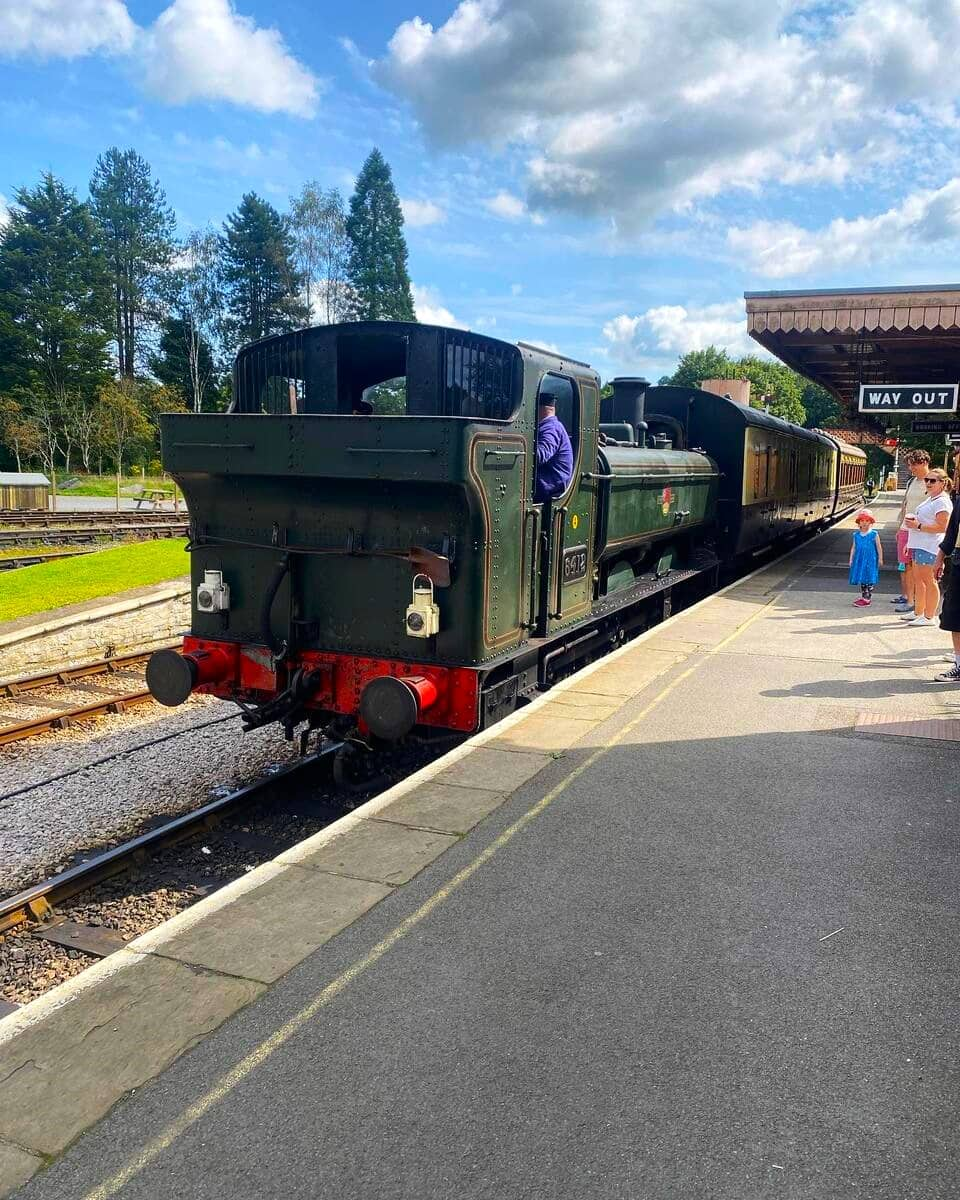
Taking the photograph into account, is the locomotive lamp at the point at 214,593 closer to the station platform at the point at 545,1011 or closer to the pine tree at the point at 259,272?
the station platform at the point at 545,1011

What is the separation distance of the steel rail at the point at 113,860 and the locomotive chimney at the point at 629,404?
6075 mm

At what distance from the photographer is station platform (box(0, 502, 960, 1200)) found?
7.89 feet

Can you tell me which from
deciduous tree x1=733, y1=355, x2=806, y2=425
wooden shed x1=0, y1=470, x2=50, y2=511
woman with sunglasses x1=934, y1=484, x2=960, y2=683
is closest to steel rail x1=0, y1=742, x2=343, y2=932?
woman with sunglasses x1=934, y1=484, x2=960, y2=683

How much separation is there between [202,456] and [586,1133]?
4.73 meters

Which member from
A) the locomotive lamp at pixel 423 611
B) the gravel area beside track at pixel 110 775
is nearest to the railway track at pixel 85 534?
the gravel area beside track at pixel 110 775

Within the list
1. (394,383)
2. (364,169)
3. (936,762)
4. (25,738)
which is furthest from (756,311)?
(364,169)

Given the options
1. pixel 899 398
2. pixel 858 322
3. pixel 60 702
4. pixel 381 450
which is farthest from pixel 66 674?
pixel 899 398

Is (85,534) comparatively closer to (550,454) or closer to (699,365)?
(550,454)

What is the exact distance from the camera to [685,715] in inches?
253

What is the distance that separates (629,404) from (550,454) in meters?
4.77

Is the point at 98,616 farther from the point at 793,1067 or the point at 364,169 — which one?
the point at 364,169

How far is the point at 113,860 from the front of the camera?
5488mm

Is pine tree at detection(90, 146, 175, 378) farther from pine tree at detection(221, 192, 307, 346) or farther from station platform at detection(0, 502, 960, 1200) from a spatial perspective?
station platform at detection(0, 502, 960, 1200)

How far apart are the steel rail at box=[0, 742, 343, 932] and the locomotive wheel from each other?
47cm
